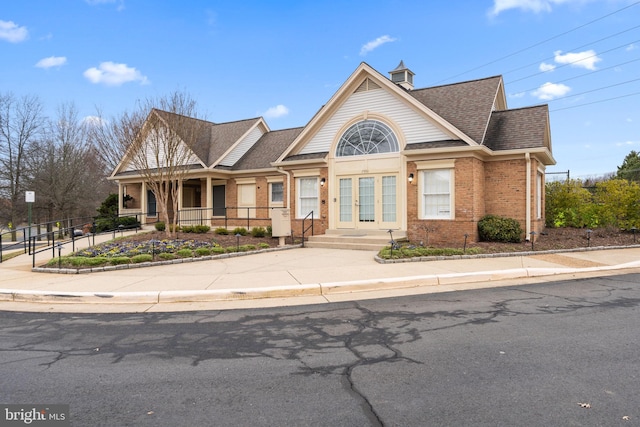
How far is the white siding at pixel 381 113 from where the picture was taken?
15.7 meters

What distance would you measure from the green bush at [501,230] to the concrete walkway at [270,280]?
1917 mm

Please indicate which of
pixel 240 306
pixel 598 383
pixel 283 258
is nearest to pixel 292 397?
pixel 598 383

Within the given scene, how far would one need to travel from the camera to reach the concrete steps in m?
14.7

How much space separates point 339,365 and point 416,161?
12253 mm

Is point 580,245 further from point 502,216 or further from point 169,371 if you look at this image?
point 169,371

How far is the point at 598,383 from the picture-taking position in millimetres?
3838

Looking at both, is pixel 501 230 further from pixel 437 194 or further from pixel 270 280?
pixel 270 280

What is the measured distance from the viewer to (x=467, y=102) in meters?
16.8

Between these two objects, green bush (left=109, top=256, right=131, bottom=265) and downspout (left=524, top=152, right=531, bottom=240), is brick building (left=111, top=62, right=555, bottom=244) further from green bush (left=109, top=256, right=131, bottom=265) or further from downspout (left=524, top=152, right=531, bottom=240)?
green bush (left=109, top=256, right=131, bottom=265)

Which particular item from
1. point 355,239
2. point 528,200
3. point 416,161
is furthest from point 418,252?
point 528,200

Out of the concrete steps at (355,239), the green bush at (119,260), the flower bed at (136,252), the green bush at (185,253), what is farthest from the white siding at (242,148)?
the green bush at (119,260)

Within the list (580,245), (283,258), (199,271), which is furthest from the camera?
(580,245)

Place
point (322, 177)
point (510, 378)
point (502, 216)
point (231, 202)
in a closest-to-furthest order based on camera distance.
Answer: point (510, 378)
point (502, 216)
point (322, 177)
point (231, 202)

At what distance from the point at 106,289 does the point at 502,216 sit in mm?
13285
